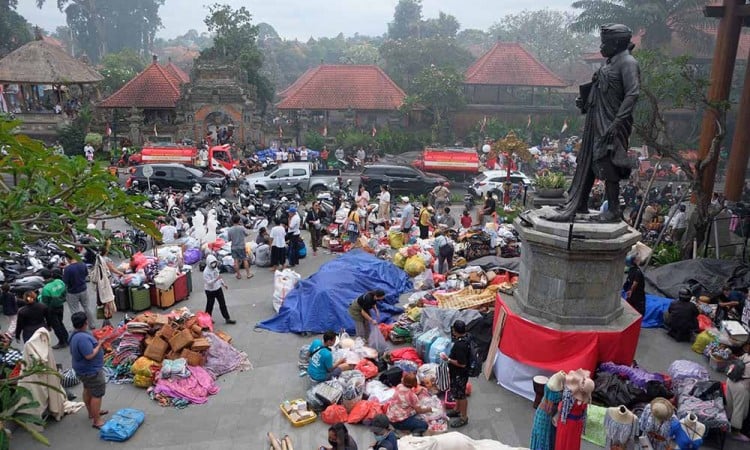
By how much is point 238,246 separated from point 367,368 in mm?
5655

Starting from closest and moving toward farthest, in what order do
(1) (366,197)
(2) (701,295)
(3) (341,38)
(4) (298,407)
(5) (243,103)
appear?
(4) (298,407) < (2) (701,295) < (1) (366,197) < (5) (243,103) < (3) (341,38)

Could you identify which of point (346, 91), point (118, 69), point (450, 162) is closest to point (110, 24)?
point (118, 69)

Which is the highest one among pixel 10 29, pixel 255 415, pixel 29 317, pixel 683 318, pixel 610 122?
pixel 10 29

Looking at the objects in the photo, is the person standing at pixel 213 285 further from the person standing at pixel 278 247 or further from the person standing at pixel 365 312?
the person standing at pixel 278 247

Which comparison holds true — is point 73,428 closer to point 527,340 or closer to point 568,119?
point 527,340

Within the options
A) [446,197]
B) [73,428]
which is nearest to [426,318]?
[73,428]

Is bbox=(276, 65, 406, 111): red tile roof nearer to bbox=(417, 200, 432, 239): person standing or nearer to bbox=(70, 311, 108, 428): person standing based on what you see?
bbox=(417, 200, 432, 239): person standing

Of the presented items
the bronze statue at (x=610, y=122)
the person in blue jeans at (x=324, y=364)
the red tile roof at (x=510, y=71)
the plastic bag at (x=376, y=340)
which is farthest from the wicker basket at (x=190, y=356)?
the red tile roof at (x=510, y=71)

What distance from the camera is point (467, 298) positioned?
10.3m

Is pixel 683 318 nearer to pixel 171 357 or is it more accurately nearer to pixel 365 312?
pixel 365 312

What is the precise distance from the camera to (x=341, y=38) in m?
97.0

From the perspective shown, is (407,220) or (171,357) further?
Result: (407,220)

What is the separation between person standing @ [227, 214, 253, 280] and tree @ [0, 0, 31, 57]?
34.0m

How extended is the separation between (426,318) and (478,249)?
4.56m
